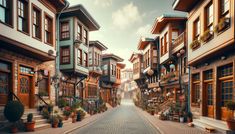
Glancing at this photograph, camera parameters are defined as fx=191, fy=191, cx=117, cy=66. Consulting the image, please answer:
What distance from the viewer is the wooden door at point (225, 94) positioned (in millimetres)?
10148

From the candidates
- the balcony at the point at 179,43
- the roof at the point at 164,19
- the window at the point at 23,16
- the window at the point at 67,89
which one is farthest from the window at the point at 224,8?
the window at the point at 67,89

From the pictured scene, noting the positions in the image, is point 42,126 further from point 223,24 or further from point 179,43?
point 179,43

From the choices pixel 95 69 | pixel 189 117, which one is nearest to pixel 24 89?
pixel 189 117

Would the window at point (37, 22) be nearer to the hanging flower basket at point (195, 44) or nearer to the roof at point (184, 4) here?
the roof at point (184, 4)

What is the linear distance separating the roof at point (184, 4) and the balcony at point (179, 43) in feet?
7.37

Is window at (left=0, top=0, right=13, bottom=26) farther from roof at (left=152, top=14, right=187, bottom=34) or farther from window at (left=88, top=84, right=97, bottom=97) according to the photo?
A: window at (left=88, top=84, right=97, bottom=97)

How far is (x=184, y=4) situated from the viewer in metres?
13.8

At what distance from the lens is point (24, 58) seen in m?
12.4

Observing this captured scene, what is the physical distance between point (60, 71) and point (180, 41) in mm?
11263

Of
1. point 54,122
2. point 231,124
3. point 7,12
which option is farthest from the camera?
point 54,122

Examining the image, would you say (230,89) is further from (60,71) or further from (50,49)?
(60,71)

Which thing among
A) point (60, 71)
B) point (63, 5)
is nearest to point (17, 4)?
point (63, 5)

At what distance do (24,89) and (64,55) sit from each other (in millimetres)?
6808

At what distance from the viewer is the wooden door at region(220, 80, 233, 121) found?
10.1 meters
